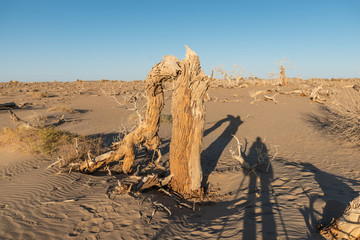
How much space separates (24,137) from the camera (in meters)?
7.91

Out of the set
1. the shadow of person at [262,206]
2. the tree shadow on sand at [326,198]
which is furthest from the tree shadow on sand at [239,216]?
the tree shadow on sand at [326,198]

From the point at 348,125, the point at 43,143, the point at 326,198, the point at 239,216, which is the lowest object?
the point at 239,216

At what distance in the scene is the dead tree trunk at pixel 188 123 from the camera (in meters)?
4.39

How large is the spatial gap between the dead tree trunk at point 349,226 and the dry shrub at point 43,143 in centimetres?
639

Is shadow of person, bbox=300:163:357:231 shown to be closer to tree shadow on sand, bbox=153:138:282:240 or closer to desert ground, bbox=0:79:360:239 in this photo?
desert ground, bbox=0:79:360:239

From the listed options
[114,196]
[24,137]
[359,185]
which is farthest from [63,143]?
[359,185]

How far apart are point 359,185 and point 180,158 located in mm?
4335

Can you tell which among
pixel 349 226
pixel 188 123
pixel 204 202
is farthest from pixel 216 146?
pixel 349 226

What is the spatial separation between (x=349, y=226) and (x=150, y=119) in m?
4.46

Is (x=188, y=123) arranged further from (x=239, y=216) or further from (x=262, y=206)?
(x=262, y=206)

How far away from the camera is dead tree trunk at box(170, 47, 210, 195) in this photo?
4.39m

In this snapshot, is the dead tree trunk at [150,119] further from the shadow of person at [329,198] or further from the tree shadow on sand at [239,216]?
the shadow of person at [329,198]

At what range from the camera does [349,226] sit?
3.03m

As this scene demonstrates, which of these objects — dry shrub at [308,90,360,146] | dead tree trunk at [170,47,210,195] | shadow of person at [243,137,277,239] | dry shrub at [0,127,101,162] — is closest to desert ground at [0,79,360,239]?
shadow of person at [243,137,277,239]
